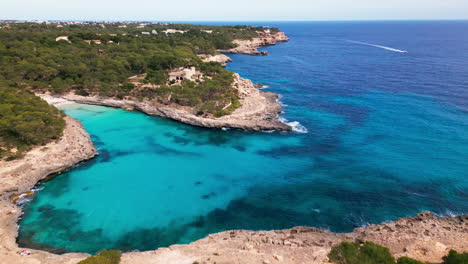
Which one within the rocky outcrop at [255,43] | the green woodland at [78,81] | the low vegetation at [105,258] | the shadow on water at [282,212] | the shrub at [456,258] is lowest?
the shadow on water at [282,212]

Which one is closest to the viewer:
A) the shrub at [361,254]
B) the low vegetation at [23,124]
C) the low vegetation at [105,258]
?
the low vegetation at [105,258]

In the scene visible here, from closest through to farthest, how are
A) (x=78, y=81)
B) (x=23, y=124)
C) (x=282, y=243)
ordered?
(x=282, y=243), (x=23, y=124), (x=78, y=81)

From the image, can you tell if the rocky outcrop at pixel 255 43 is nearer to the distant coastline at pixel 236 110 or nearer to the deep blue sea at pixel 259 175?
the distant coastline at pixel 236 110

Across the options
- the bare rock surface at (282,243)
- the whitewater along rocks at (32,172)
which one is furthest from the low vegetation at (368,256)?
the whitewater along rocks at (32,172)

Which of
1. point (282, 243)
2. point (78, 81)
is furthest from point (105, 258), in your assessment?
point (78, 81)

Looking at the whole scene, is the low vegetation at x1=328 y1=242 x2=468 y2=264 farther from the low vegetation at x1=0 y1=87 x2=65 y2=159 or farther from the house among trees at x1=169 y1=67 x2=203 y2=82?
the house among trees at x1=169 y1=67 x2=203 y2=82

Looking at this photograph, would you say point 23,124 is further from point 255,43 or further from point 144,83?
point 255,43
